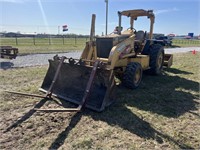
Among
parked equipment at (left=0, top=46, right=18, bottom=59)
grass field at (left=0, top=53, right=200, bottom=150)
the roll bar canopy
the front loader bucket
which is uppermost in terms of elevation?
the roll bar canopy

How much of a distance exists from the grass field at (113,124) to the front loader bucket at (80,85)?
0.24 m

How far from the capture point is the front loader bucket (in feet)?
14.3

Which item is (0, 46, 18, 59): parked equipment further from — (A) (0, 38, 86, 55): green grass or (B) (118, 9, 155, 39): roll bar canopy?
(B) (118, 9, 155, 39): roll bar canopy

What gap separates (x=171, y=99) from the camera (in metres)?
5.09

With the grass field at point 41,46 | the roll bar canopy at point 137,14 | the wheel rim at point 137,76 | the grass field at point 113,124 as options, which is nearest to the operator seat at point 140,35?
the roll bar canopy at point 137,14

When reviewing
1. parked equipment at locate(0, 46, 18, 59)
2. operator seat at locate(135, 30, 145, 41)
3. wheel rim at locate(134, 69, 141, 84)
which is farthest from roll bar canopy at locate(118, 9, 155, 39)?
parked equipment at locate(0, 46, 18, 59)

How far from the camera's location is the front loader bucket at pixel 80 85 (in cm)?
435

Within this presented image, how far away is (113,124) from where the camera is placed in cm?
367

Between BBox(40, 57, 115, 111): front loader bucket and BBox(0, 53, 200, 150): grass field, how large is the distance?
236 millimetres

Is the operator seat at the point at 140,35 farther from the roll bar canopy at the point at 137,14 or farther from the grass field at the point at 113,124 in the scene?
the grass field at the point at 113,124

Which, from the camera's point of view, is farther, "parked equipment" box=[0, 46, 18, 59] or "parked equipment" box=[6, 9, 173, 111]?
"parked equipment" box=[0, 46, 18, 59]

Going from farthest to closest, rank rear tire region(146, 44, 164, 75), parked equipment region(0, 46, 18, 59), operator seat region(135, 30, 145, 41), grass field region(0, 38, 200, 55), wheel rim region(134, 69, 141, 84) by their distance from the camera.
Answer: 1. grass field region(0, 38, 200, 55)
2. parked equipment region(0, 46, 18, 59)
3. rear tire region(146, 44, 164, 75)
4. operator seat region(135, 30, 145, 41)
5. wheel rim region(134, 69, 141, 84)

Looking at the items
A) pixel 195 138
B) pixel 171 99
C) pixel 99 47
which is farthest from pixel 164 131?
pixel 99 47

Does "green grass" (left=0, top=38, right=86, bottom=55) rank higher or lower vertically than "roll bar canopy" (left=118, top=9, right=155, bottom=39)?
lower
